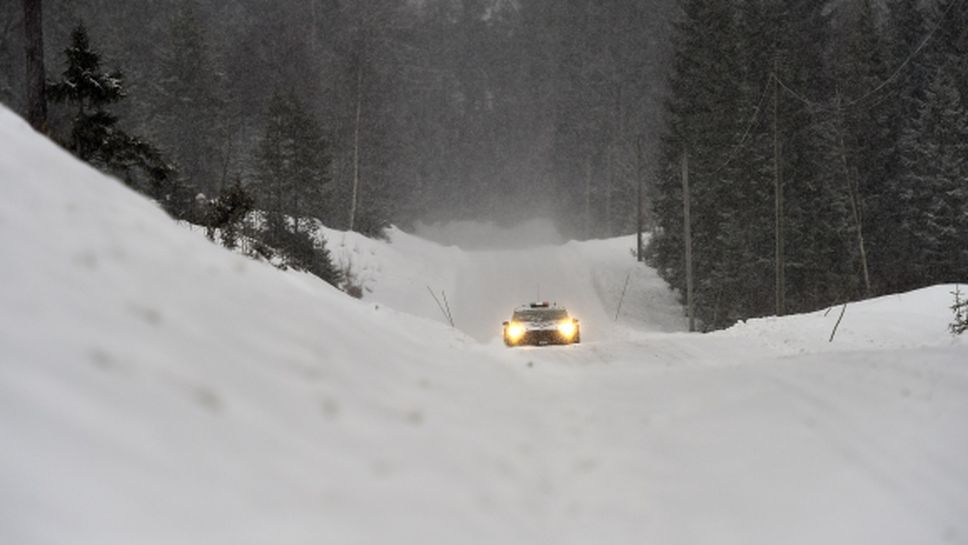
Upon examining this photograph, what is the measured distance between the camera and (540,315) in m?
19.8

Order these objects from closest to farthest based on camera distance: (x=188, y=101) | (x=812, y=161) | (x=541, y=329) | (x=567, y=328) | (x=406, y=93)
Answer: (x=541, y=329) → (x=567, y=328) → (x=812, y=161) → (x=188, y=101) → (x=406, y=93)

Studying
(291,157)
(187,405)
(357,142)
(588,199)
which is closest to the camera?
(187,405)

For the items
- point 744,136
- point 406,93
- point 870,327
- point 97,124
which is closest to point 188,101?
point 406,93

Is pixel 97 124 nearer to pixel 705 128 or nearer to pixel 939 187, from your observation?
pixel 705 128

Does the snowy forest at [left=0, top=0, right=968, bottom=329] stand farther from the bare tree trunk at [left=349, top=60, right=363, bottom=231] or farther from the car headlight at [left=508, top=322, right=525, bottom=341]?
the car headlight at [left=508, top=322, right=525, bottom=341]

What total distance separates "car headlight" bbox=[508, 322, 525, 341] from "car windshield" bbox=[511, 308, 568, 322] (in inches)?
19.2

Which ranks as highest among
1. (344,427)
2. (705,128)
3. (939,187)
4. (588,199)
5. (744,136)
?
(588,199)

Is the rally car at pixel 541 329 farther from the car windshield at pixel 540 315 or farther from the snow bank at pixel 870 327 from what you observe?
the snow bank at pixel 870 327

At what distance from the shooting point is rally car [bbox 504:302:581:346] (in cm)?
1897

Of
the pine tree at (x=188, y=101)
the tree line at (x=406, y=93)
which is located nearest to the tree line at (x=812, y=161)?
the tree line at (x=406, y=93)

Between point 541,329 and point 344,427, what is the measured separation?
15.0 m

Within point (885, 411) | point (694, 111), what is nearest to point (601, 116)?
point (694, 111)

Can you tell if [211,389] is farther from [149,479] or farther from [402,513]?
[402,513]

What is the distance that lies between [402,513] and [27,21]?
54.6 feet
